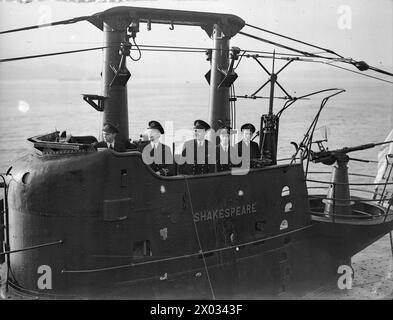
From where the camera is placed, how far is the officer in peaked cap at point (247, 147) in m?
10.4

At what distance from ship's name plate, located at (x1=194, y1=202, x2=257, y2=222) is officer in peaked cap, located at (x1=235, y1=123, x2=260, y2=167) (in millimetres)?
869

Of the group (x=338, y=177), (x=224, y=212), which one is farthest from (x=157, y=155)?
(x=338, y=177)

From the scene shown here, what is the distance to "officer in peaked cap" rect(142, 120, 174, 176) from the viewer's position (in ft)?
30.8

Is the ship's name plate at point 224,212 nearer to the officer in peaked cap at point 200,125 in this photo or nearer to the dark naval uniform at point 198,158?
the dark naval uniform at point 198,158

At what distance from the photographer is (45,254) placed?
8406mm

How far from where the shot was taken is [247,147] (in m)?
10.5

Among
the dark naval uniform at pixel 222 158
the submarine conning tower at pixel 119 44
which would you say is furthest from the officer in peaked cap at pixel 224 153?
the submarine conning tower at pixel 119 44

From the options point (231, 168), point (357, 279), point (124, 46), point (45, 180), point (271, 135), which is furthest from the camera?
point (357, 279)

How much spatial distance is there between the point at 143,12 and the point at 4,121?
101 ft

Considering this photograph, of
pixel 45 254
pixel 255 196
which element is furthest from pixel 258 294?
pixel 45 254

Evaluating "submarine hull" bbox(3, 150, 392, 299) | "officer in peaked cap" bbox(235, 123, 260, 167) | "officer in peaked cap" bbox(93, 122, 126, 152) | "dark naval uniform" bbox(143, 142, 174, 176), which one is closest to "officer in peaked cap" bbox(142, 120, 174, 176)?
"dark naval uniform" bbox(143, 142, 174, 176)

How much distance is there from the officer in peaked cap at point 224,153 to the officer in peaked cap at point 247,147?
0.24 metres

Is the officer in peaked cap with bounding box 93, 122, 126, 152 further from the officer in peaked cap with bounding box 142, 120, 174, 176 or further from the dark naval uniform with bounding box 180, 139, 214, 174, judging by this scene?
the dark naval uniform with bounding box 180, 139, 214, 174
